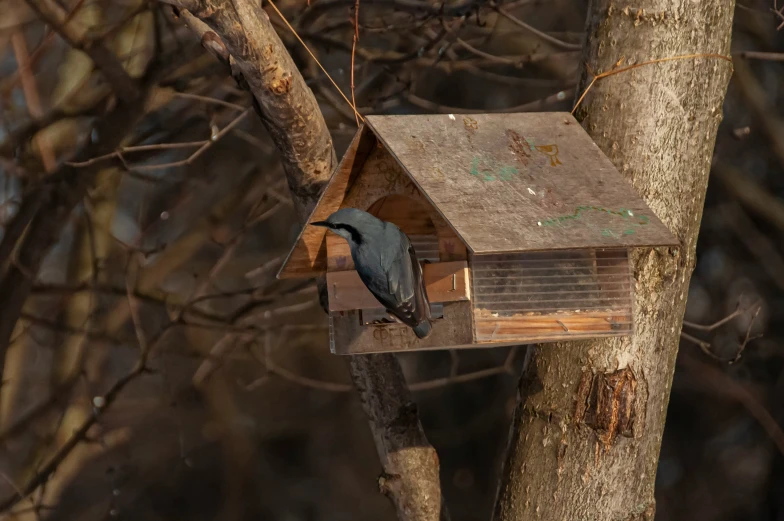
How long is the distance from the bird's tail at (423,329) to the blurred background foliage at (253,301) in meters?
1.97

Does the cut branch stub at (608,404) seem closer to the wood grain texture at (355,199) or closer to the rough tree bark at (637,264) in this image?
the rough tree bark at (637,264)

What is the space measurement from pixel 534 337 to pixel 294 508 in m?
3.87

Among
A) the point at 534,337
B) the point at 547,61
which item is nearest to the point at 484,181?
the point at 534,337

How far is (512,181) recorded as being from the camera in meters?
1.89

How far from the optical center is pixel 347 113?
152 inches

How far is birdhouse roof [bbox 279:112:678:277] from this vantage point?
1.76m

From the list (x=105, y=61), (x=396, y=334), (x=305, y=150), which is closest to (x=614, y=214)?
(x=396, y=334)

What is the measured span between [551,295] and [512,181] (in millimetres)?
299

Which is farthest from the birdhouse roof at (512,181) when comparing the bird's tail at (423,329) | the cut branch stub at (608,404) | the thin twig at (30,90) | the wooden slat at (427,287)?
the thin twig at (30,90)

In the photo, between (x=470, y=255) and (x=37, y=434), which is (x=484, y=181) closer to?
(x=470, y=255)

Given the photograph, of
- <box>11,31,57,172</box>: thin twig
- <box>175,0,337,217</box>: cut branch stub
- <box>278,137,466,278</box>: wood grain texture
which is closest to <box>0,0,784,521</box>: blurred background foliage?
<box>11,31,57,172</box>: thin twig

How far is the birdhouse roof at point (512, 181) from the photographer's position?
69.4 inches

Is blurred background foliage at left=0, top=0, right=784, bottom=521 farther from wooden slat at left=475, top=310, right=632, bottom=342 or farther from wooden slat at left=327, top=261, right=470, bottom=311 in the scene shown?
wooden slat at left=475, top=310, right=632, bottom=342

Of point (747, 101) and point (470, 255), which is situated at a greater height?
point (470, 255)
